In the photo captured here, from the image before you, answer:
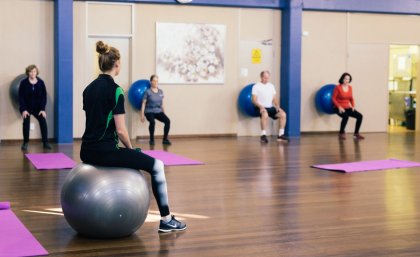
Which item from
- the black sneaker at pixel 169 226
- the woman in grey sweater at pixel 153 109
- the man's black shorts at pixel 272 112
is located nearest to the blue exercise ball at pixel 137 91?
the woman in grey sweater at pixel 153 109

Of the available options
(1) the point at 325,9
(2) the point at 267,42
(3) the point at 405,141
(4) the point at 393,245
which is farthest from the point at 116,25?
(4) the point at 393,245

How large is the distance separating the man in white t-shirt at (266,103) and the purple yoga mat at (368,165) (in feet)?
9.41

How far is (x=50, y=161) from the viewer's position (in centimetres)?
716

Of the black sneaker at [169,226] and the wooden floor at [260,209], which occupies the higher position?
the black sneaker at [169,226]

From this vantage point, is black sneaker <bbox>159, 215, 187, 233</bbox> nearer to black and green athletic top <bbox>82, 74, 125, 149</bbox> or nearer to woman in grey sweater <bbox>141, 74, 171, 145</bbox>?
black and green athletic top <bbox>82, 74, 125, 149</bbox>

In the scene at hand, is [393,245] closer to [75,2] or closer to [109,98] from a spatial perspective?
[109,98]

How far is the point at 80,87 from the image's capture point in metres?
9.91

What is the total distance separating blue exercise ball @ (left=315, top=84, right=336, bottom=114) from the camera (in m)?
10.9

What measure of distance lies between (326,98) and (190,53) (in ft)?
8.37

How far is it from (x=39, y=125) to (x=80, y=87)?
944 mm

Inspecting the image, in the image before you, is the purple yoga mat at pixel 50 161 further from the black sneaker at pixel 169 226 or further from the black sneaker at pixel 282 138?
the black sneaker at pixel 282 138

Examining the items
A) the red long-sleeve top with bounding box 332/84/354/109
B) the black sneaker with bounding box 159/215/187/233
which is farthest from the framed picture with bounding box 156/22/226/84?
the black sneaker with bounding box 159/215/187/233

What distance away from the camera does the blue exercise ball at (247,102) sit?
34.2 ft

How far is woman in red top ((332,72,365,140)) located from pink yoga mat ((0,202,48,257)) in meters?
7.40
